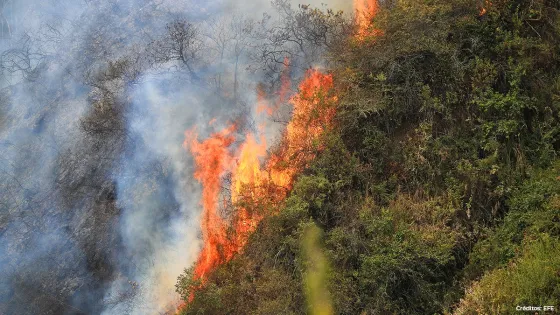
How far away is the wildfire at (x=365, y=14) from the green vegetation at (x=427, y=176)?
43cm

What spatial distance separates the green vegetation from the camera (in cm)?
1177

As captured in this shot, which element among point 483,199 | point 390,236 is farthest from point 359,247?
point 483,199

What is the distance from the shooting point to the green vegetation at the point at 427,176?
11766 millimetres

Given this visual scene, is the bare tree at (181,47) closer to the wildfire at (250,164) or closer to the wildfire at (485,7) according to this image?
the wildfire at (250,164)

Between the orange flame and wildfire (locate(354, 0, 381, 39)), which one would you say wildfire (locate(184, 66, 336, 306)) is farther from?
wildfire (locate(354, 0, 381, 39))

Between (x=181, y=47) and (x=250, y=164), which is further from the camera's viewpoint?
(x=181, y=47)

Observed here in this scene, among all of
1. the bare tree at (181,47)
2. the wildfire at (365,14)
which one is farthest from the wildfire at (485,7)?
the bare tree at (181,47)

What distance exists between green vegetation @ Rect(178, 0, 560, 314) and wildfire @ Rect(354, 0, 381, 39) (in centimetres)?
43

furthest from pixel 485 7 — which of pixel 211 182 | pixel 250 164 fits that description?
pixel 211 182

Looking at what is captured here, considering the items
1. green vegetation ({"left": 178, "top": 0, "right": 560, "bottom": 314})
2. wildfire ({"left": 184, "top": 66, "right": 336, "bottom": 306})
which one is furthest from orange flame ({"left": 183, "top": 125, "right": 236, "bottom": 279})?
green vegetation ({"left": 178, "top": 0, "right": 560, "bottom": 314})

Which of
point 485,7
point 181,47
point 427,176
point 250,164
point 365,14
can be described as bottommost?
point 427,176

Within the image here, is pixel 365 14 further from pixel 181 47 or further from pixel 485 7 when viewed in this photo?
pixel 181 47

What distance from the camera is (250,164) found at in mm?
15562

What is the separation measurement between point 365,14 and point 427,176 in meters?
5.96
